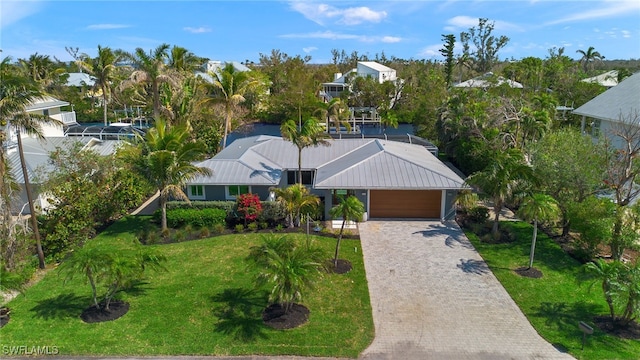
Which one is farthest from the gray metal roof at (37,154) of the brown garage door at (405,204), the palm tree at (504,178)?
the palm tree at (504,178)

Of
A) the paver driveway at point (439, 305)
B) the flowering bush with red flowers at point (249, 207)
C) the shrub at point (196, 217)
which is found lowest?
the paver driveway at point (439, 305)

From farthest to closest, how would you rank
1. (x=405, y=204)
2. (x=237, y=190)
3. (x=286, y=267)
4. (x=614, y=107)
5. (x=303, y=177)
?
1. (x=614, y=107)
2. (x=303, y=177)
3. (x=237, y=190)
4. (x=405, y=204)
5. (x=286, y=267)

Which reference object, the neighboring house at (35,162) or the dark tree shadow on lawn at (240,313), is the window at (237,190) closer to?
the neighboring house at (35,162)

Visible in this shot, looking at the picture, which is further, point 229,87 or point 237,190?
point 229,87

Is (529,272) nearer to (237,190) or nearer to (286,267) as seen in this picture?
(286,267)

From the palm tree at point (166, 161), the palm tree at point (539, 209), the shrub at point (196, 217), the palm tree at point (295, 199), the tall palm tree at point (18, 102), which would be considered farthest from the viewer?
the shrub at point (196, 217)

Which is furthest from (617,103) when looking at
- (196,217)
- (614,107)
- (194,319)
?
(194,319)
